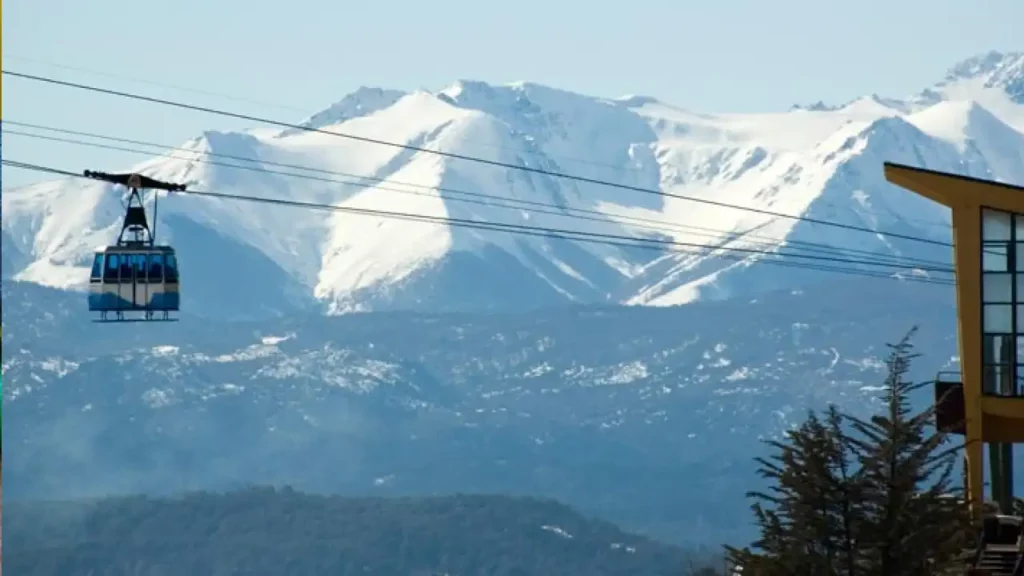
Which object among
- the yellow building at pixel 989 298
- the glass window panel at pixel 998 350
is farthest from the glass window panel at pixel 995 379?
the glass window panel at pixel 998 350

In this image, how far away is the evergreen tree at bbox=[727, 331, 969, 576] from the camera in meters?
32.6

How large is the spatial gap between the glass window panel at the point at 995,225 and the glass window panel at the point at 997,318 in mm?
1780

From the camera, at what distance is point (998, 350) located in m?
60.5

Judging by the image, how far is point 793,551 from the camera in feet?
107

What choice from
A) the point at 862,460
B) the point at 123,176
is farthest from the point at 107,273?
the point at 862,460

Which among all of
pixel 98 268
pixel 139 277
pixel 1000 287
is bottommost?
pixel 139 277

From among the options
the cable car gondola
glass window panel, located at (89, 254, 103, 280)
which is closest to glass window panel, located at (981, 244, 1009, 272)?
the cable car gondola

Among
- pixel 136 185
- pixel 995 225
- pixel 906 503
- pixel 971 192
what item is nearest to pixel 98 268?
pixel 136 185

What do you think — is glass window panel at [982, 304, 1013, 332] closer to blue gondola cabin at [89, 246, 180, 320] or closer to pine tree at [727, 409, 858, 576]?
blue gondola cabin at [89, 246, 180, 320]

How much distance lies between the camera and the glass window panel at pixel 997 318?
2373 inches

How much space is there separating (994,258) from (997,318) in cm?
155

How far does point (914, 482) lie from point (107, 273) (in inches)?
936

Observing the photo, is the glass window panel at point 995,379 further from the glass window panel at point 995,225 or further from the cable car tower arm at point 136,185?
the cable car tower arm at point 136,185

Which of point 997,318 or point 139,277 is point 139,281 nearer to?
point 139,277
